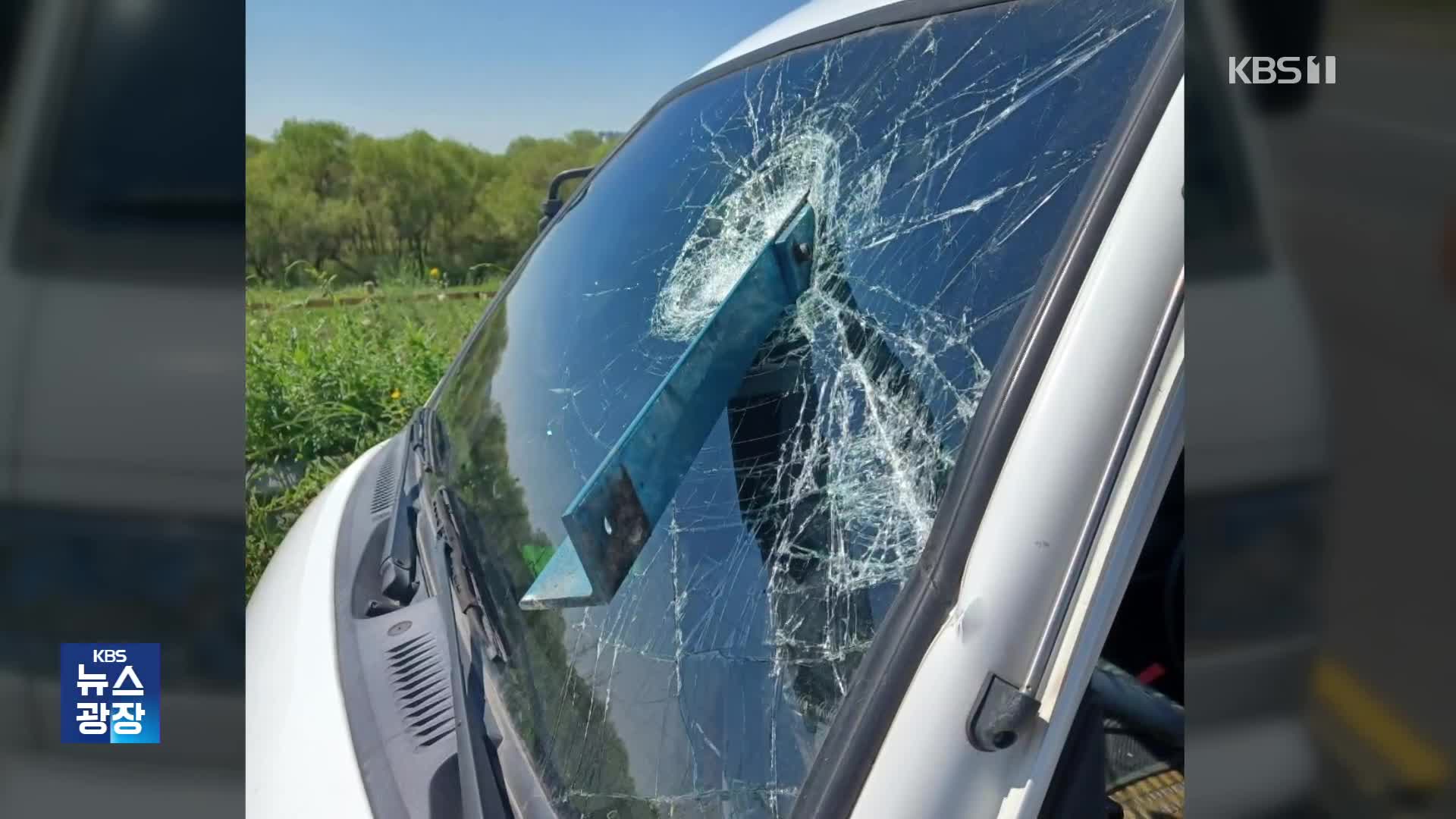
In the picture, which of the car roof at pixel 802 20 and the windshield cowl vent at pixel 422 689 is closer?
the windshield cowl vent at pixel 422 689

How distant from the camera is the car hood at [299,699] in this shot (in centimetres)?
121

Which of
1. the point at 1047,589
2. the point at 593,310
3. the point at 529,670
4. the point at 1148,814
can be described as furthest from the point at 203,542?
the point at 1148,814

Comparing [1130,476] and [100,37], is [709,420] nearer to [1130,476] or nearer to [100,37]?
[1130,476]

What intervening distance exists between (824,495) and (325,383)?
554cm

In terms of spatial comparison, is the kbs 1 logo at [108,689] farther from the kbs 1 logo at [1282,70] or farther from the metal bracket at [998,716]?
the kbs 1 logo at [1282,70]

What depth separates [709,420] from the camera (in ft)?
4.36

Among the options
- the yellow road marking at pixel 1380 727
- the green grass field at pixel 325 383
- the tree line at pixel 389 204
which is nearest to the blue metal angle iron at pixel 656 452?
the yellow road marking at pixel 1380 727

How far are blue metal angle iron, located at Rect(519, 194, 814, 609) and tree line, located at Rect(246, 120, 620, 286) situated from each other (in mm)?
6359

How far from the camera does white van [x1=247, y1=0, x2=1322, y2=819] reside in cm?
103

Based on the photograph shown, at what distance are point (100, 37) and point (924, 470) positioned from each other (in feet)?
3.32

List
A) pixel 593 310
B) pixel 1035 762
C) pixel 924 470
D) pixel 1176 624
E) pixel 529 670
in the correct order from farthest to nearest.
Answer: pixel 1176 624 → pixel 593 310 → pixel 529 670 → pixel 924 470 → pixel 1035 762

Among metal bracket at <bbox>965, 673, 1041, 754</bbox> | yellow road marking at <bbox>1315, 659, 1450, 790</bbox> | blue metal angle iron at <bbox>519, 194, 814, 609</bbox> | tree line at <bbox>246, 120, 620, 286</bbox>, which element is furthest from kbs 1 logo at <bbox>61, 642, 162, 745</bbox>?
tree line at <bbox>246, 120, 620, 286</bbox>

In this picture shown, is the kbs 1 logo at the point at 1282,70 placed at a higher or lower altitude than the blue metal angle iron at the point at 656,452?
higher

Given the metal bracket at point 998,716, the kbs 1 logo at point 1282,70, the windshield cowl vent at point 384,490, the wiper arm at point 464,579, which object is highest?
the kbs 1 logo at point 1282,70
